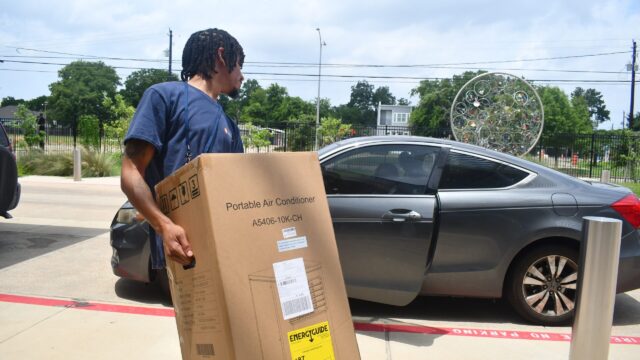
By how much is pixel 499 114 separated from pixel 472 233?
13000 mm

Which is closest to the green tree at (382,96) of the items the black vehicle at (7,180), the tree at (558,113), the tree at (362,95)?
the tree at (362,95)

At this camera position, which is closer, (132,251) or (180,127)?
(180,127)

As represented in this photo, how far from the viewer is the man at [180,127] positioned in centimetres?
188

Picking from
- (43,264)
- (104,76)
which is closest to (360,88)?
(104,76)

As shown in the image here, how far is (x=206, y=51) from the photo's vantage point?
2.15 m

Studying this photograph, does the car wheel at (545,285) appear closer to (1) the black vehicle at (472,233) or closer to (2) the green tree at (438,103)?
(1) the black vehicle at (472,233)

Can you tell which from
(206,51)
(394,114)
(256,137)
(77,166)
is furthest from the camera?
(394,114)

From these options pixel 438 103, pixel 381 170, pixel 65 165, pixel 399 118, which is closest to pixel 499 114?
pixel 381 170

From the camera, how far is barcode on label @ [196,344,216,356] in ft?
5.75

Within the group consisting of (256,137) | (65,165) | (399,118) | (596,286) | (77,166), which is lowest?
(65,165)

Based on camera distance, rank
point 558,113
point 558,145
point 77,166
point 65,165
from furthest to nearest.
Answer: point 558,113, point 558,145, point 65,165, point 77,166

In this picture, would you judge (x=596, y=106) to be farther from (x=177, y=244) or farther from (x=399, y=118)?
(x=177, y=244)

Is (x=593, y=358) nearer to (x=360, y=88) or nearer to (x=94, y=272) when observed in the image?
(x=94, y=272)

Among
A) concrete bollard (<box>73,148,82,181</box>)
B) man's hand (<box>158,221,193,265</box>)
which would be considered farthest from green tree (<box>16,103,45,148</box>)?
man's hand (<box>158,221,193,265</box>)
